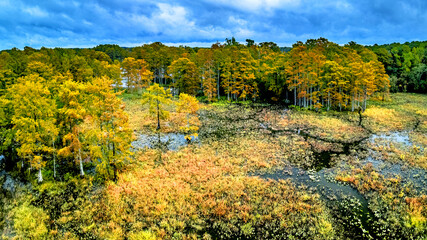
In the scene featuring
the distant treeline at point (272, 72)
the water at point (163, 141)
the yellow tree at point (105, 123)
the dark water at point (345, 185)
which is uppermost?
the distant treeline at point (272, 72)

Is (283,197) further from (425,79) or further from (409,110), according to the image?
(425,79)

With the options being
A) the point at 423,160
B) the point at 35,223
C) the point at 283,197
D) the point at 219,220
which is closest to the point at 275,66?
the point at 423,160

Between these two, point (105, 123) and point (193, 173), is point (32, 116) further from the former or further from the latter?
point (193, 173)

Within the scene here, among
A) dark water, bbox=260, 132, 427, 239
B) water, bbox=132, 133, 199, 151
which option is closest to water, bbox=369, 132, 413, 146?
dark water, bbox=260, 132, 427, 239

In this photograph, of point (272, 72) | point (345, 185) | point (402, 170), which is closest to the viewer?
point (345, 185)

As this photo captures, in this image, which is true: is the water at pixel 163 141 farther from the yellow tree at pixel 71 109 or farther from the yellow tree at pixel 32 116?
the yellow tree at pixel 32 116

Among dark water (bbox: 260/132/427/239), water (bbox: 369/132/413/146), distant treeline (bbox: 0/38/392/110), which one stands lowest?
dark water (bbox: 260/132/427/239)

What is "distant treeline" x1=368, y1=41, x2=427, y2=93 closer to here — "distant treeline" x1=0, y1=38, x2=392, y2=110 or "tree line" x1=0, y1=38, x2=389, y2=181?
"distant treeline" x1=0, y1=38, x2=392, y2=110

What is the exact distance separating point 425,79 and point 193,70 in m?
71.1

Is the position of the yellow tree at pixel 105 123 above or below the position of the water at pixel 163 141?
above

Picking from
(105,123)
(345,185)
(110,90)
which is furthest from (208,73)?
(345,185)

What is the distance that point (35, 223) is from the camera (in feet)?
57.9

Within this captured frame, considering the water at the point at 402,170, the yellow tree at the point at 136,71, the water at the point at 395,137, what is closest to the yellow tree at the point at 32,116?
the water at the point at 402,170

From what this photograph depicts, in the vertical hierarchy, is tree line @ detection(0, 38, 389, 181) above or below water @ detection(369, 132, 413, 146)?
above
